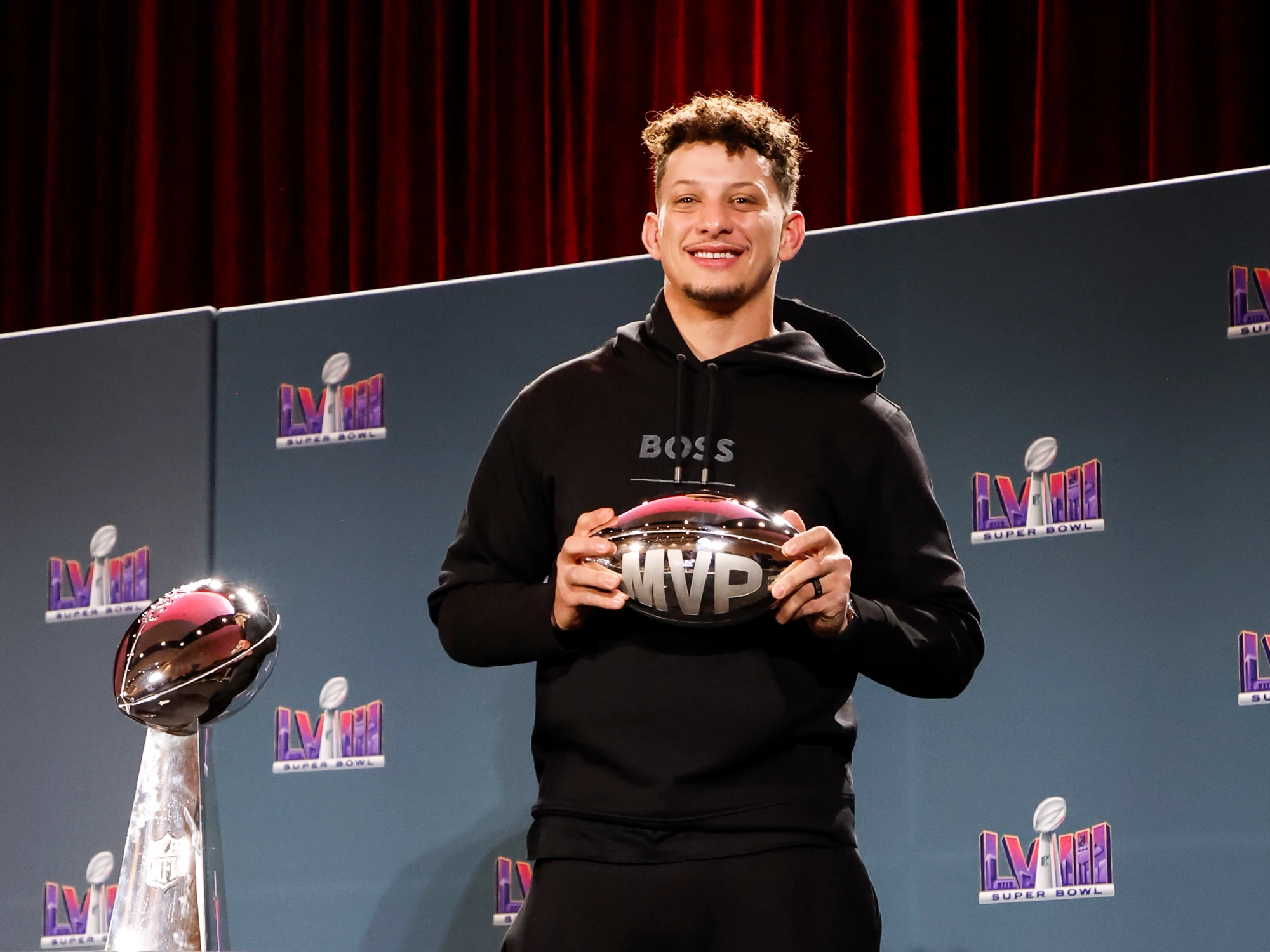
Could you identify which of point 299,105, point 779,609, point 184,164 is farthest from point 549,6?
point 779,609

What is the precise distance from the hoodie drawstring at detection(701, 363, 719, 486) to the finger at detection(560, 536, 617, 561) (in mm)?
230

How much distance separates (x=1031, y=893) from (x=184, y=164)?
3.10m

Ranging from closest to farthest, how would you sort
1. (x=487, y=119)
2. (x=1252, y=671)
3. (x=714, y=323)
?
1. (x=714, y=323)
2. (x=1252, y=671)
3. (x=487, y=119)

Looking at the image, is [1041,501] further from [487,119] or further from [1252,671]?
[487,119]

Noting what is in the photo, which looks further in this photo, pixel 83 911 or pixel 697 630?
pixel 83 911

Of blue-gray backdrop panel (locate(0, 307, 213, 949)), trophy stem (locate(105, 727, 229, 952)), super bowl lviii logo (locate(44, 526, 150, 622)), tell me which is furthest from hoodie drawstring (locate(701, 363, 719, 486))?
super bowl lviii logo (locate(44, 526, 150, 622))

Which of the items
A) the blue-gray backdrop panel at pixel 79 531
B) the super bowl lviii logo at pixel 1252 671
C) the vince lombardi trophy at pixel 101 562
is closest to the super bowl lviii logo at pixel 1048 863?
the super bowl lviii logo at pixel 1252 671

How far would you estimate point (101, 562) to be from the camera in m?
3.36

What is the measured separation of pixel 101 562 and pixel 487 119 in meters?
1.58

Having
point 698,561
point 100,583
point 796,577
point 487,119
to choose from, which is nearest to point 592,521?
point 698,561

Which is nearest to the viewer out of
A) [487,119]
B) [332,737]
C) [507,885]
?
[507,885]

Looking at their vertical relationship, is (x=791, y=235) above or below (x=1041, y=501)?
above

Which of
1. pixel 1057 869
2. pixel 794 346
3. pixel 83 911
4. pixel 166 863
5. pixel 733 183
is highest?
pixel 733 183

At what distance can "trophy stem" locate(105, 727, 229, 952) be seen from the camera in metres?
1.74
